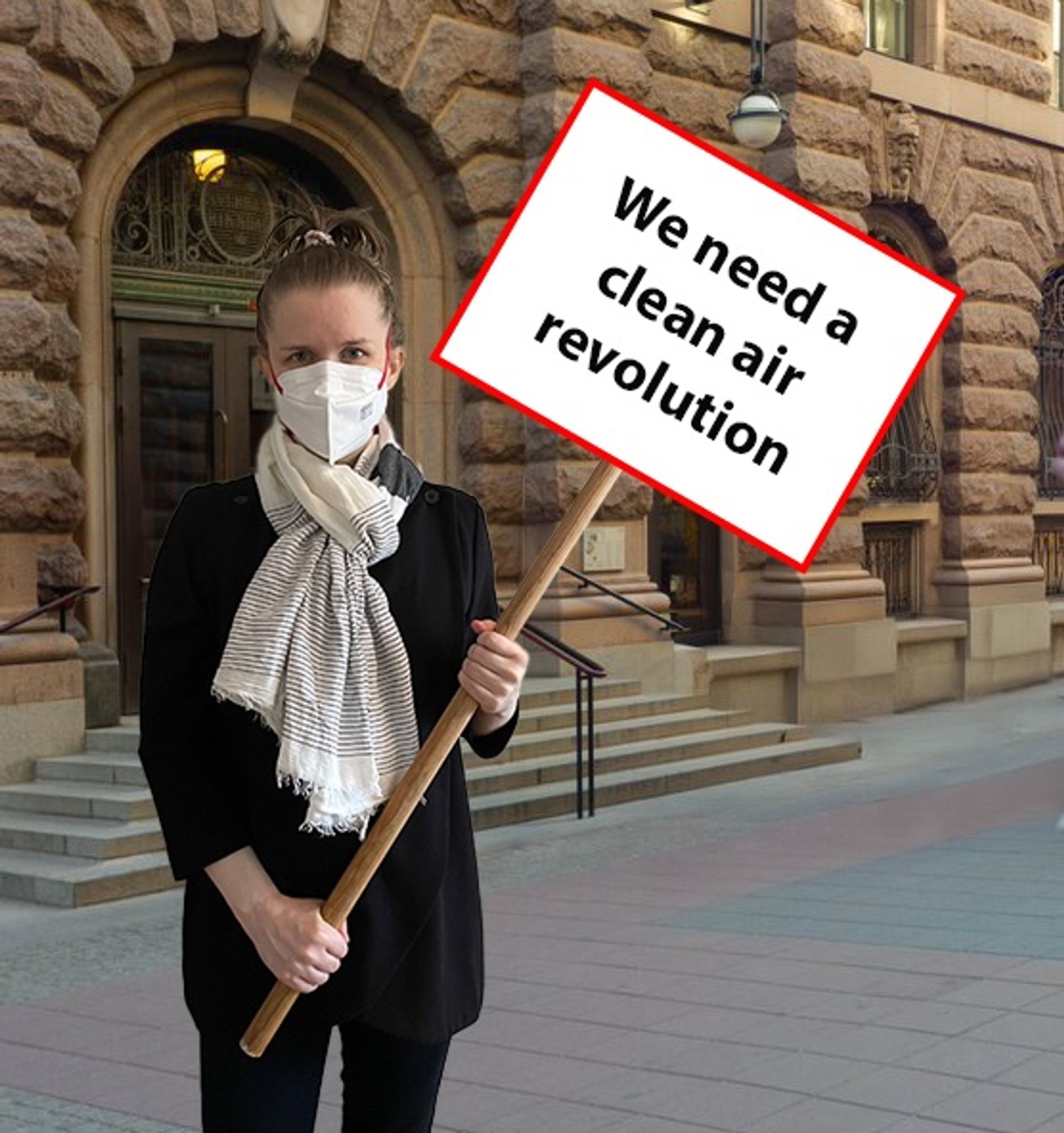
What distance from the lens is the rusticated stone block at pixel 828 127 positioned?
16.5 m

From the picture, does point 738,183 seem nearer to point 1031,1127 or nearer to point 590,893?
point 1031,1127

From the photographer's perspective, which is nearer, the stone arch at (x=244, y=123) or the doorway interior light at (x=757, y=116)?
the stone arch at (x=244, y=123)

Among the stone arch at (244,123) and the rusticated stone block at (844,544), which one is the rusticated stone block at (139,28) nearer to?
the stone arch at (244,123)

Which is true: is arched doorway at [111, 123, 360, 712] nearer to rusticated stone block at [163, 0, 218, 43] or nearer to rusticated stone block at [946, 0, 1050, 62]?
rusticated stone block at [163, 0, 218, 43]

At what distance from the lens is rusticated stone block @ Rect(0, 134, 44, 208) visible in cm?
1095

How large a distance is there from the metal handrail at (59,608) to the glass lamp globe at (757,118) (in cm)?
628

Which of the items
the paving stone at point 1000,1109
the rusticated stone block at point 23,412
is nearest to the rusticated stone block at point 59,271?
the rusticated stone block at point 23,412

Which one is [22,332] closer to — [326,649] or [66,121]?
[66,121]

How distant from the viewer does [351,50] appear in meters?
13.2

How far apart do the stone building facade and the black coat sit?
326 inches

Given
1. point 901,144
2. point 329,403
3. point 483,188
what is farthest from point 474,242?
point 329,403

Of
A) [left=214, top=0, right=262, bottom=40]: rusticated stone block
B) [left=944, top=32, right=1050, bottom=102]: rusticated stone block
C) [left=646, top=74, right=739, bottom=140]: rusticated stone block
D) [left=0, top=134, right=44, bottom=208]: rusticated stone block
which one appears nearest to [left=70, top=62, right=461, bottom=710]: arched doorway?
[left=214, top=0, right=262, bottom=40]: rusticated stone block

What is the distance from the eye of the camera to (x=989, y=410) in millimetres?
19328

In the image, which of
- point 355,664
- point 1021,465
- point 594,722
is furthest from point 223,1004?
point 1021,465
